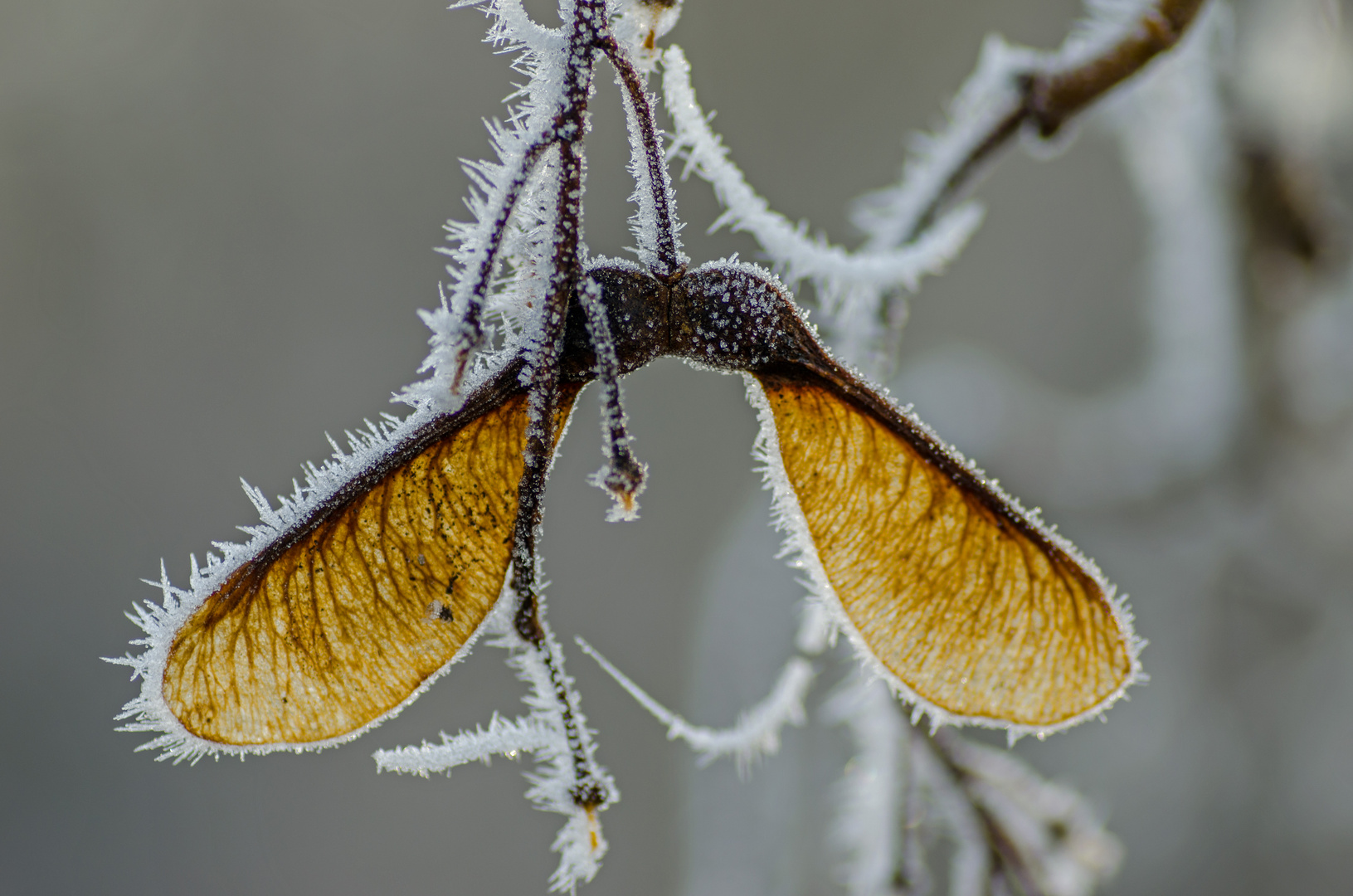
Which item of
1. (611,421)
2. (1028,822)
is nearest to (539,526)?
(611,421)

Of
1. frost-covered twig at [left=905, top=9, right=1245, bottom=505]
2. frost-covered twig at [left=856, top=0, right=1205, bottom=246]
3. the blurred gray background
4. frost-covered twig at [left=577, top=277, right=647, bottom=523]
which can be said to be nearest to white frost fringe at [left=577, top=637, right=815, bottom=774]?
frost-covered twig at [left=577, top=277, right=647, bottom=523]

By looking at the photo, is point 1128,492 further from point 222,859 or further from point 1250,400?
point 222,859

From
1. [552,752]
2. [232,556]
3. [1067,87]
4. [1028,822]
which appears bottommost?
[1028,822]

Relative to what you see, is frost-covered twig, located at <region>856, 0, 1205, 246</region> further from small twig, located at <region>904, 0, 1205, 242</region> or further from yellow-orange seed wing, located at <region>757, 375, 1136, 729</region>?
yellow-orange seed wing, located at <region>757, 375, 1136, 729</region>

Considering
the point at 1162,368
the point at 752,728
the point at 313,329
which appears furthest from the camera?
the point at 313,329

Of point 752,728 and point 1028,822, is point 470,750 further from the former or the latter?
point 1028,822

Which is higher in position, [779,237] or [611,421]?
[779,237]

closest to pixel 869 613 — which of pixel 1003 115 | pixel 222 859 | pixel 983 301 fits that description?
pixel 1003 115
